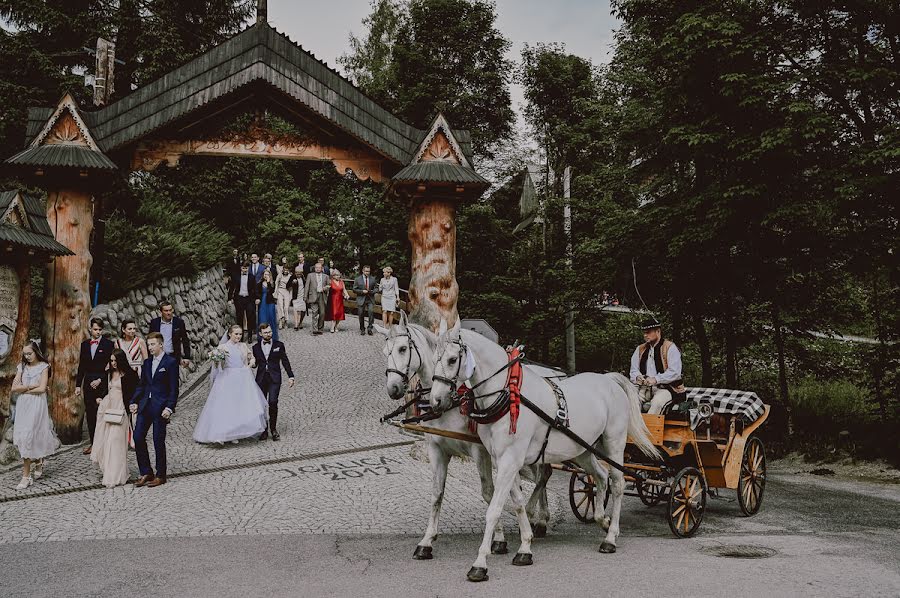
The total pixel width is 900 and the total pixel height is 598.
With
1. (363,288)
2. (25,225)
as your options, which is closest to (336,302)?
(363,288)

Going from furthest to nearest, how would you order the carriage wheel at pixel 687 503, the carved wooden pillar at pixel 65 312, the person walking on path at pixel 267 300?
1. the person walking on path at pixel 267 300
2. the carved wooden pillar at pixel 65 312
3. the carriage wheel at pixel 687 503

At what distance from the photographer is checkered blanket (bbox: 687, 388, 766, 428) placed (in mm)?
8805

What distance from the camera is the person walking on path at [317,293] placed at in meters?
22.6

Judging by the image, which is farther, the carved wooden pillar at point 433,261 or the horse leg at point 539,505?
the carved wooden pillar at point 433,261

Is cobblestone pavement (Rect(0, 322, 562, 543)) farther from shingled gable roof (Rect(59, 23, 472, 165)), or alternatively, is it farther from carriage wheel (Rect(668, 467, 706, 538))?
shingled gable roof (Rect(59, 23, 472, 165))

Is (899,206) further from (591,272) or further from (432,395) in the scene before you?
(432,395)

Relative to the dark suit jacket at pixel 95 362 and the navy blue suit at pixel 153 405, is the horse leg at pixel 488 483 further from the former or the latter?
the dark suit jacket at pixel 95 362

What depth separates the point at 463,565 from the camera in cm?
667

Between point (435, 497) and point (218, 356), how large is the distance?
6.58 metres

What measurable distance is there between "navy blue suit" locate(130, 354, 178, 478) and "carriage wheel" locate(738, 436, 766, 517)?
23.6ft

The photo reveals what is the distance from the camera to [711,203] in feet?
47.3

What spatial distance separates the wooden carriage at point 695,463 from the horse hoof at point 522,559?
184cm

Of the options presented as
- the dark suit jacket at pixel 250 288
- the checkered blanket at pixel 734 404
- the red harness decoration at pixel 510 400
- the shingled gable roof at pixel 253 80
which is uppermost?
the shingled gable roof at pixel 253 80

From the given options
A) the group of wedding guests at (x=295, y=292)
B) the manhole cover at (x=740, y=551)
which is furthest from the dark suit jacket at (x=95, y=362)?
the manhole cover at (x=740, y=551)
